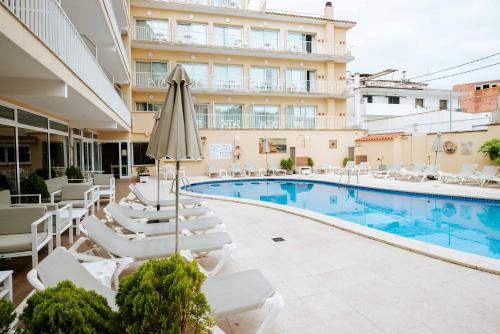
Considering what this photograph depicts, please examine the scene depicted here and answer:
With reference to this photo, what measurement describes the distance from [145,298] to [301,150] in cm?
1949

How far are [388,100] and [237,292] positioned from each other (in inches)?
1147

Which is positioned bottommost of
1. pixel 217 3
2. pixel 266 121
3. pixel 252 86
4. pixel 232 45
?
pixel 266 121

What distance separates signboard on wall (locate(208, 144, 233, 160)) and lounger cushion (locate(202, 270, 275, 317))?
16.4 m

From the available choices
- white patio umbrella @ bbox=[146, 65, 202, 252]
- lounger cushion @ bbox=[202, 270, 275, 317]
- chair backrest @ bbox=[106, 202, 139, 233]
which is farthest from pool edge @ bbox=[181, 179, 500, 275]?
chair backrest @ bbox=[106, 202, 139, 233]

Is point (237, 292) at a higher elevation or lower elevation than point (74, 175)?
lower

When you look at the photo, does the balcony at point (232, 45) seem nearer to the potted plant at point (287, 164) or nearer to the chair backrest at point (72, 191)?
the potted plant at point (287, 164)

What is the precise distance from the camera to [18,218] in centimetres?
396

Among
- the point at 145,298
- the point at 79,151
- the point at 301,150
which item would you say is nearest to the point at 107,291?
the point at 145,298

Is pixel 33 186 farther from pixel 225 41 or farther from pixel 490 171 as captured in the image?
pixel 225 41

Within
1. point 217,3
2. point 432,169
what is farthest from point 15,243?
point 217,3

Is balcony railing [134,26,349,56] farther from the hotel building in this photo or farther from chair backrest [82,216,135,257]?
chair backrest [82,216,135,257]

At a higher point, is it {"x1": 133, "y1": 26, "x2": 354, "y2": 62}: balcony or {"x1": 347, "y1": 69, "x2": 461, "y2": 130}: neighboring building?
{"x1": 133, "y1": 26, "x2": 354, "y2": 62}: balcony

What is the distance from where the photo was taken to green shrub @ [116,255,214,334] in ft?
5.02

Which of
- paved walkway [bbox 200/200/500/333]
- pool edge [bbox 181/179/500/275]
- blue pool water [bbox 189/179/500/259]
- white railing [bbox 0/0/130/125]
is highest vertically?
white railing [bbox 0/0/130/125]
